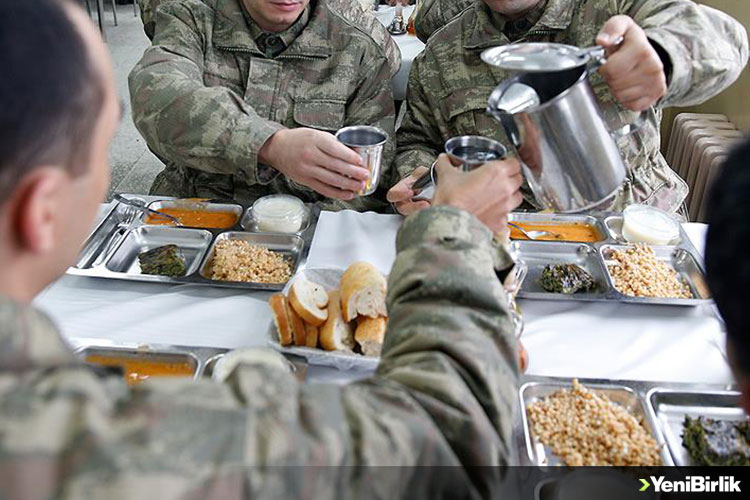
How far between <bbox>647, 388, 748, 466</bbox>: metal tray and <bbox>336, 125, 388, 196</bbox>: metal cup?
28.8 inches

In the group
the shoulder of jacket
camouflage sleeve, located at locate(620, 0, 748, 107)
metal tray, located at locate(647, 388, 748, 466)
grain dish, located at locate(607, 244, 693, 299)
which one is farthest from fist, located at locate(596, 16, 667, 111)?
the shoulder of jacket

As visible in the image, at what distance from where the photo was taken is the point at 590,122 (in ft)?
3.54

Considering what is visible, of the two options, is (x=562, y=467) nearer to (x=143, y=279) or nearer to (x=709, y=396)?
(x=709, y=396)

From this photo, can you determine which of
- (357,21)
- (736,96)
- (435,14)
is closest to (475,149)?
(357,21)

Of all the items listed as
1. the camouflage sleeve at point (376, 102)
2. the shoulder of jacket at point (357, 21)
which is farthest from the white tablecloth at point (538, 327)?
the shoulder of jacket at point (357, 21)

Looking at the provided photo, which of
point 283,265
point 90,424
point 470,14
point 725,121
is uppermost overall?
point 90,424

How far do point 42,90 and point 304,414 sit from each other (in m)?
0.40

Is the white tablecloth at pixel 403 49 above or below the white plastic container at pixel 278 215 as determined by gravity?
below

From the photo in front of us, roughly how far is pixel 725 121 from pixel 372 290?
2.67 meters

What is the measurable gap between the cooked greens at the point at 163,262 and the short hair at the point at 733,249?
122 cm

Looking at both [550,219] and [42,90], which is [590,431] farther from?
[42,90]

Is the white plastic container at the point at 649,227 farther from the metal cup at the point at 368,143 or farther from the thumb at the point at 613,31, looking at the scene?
the metal cup at the point at 368,143

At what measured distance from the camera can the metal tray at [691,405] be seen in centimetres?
116

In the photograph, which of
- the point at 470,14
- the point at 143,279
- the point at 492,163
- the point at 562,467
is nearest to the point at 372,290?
the point at 492,163
